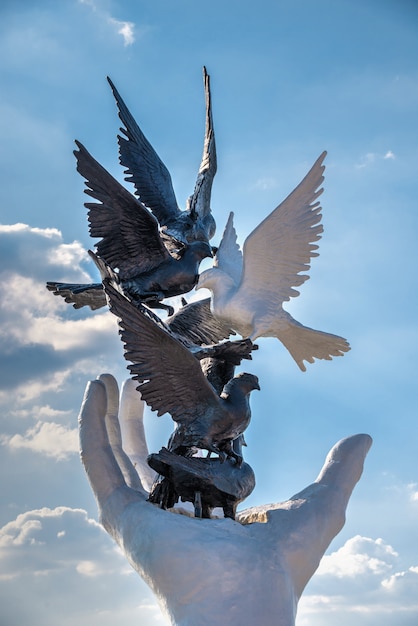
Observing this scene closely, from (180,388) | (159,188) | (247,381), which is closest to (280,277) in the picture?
(247,381)

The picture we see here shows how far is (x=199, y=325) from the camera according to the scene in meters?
7.52

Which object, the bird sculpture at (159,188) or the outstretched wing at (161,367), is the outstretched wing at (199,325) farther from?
the outstretched wing at (161,367)

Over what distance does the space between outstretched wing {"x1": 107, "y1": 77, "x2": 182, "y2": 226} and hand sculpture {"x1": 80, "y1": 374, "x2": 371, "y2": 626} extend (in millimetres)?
1727

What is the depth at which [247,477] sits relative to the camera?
6.39 m

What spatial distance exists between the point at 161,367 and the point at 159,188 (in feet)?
7.11

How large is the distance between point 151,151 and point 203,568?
3.99 m

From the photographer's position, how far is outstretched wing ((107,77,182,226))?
759 centimetres

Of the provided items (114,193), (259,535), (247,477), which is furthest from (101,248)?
(259,535)

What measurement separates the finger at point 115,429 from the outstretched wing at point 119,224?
899 mm

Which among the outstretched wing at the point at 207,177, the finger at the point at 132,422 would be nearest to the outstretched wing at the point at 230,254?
the outstretched wing at the point at 207,177

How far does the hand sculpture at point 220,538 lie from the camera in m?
5.43

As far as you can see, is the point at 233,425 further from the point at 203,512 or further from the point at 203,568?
the point at 203,568

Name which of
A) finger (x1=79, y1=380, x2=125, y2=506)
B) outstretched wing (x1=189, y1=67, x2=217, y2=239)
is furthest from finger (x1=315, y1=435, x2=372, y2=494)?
outstretched wing (x1=189, y1=67, x2=217, y2=239)

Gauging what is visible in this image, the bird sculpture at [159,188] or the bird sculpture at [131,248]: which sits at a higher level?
the bird sculpture at [159,188]
